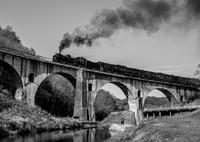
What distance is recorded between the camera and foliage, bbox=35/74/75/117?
4672 centimetres

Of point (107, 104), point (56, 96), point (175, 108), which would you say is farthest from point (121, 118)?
point (107, 104)

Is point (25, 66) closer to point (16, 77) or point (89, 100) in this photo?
point (16, 77)

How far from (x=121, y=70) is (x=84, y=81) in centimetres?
1116

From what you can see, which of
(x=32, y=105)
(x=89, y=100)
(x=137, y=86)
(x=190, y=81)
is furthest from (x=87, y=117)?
(x=190, y=81)

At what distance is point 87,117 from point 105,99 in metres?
39.8

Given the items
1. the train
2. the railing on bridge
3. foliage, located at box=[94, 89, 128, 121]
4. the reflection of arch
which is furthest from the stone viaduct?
foliage, located at box=[94, 89, 128, 121]

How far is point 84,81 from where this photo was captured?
136ft

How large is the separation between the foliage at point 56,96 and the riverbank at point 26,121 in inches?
547

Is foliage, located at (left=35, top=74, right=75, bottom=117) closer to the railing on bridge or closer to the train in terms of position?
the train

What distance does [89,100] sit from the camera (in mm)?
41562

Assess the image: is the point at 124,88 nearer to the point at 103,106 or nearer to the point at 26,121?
the point at 103,106

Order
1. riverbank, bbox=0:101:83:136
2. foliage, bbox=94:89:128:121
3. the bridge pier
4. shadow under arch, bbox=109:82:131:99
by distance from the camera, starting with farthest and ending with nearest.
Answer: foliage, bbox=94:89:128:121
shadow under arch, bbox=109:82:131:99
the bridge pier
riverbank, bbox=0:101:83:136

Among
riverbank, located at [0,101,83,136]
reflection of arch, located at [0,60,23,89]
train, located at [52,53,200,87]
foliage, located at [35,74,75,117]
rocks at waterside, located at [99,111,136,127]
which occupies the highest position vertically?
train, located at [52,53,200,87]

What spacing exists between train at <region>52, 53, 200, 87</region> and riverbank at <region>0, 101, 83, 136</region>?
1101 centimetres
